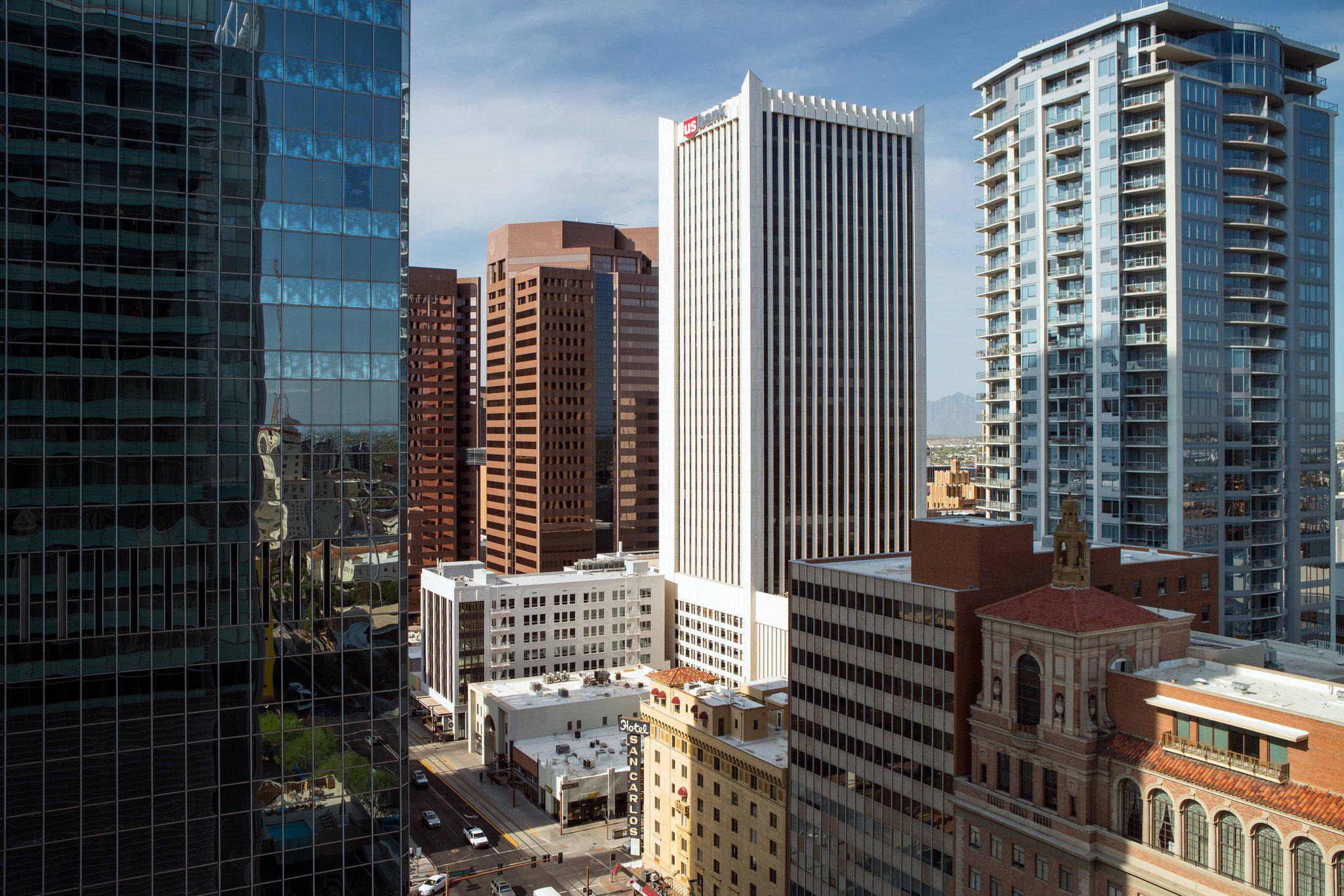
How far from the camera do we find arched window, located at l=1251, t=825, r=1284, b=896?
169 ft

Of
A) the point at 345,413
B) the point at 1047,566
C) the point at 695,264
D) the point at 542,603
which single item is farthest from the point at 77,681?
the point at 695,264

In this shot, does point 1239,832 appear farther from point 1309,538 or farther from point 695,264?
point 695,264

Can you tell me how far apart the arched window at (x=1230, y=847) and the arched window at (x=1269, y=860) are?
74 centimetres

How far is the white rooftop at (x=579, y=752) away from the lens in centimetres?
12800

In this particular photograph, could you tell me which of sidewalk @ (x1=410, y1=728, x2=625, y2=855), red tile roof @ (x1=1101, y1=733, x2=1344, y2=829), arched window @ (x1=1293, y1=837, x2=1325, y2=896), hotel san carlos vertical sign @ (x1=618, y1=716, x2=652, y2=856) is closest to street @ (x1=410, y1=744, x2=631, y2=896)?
sidewalk @ (x1=410, y1=728, x2=625, y2=855)

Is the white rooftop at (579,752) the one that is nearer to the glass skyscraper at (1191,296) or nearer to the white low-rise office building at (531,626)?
the white low-rise office building at (531,626)

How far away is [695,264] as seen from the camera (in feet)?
566

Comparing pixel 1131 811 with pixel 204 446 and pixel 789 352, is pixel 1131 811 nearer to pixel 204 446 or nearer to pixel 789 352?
pixel 204 446

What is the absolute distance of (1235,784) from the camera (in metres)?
54.1

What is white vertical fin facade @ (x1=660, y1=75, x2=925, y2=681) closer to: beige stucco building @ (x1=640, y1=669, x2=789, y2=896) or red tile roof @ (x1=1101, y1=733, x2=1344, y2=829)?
beige stucco building @ (x1=640, y1=669, x2=789, y2=896)

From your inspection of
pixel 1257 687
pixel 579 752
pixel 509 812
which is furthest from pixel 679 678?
pixel 1257 687

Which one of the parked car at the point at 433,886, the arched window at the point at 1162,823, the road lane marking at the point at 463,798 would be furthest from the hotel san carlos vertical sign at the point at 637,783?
the arched window at the point at 1162,823

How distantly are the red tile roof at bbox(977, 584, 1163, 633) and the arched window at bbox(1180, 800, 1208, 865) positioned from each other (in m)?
11.8

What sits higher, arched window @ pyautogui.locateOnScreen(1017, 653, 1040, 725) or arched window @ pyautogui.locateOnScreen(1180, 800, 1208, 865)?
arched window @ pyautogui.locateOnScreen(1017, 653, 1040, 725)
